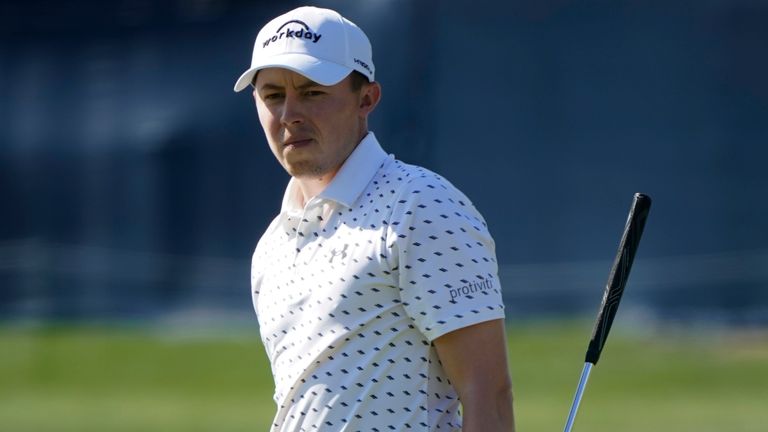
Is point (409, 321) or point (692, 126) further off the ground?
point (692, 126)

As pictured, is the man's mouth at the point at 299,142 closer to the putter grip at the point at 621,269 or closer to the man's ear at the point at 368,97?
the man's ear at the point at 368,97

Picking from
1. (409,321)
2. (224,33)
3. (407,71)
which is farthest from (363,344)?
(224,33)

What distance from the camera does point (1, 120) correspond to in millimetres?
7289

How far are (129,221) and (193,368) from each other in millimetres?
836

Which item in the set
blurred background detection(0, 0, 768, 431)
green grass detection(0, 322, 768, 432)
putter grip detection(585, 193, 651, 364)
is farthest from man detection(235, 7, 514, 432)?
green grass detection(0, 322, 768, 432)

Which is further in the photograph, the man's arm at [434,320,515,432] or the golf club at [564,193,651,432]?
the golf club at [564,193,651,432]

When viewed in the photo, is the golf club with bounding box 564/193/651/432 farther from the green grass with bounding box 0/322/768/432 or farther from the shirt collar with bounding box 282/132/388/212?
the green grass with bounding box 0/322/768/432

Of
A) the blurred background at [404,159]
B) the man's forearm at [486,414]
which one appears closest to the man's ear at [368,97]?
the man's forearm at [486,414]

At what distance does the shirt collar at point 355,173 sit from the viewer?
2443 millimetres

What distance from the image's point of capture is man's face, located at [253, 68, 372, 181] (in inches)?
99.5

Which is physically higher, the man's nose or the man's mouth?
the man's nose

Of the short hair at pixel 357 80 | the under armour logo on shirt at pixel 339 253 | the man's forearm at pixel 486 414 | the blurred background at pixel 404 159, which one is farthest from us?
the blurred background at pixel 404 159

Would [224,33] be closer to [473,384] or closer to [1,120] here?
[1,120]

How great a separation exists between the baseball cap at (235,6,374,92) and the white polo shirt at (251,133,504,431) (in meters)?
0.18
